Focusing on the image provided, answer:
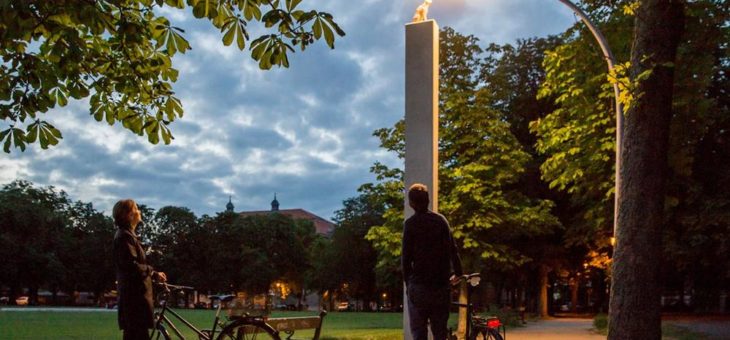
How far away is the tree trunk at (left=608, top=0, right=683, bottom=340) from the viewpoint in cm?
A: 927

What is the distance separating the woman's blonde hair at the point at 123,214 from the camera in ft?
21.9

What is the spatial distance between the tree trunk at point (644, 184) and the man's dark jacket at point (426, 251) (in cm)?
416

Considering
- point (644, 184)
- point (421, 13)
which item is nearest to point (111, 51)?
point (421, 13)

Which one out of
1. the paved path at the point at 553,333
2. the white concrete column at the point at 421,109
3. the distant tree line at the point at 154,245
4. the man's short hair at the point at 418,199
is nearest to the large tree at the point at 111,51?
the man's short hair at the point at 418,199

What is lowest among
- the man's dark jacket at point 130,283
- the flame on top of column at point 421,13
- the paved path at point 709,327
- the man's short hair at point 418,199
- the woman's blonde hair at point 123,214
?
the paved path at point 709,327

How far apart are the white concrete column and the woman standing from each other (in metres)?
3.42

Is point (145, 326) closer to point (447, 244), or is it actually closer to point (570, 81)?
point (447, 244)

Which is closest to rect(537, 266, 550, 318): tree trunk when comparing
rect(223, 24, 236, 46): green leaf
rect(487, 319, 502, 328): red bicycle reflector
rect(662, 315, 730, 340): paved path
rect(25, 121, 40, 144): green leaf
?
rect(662, 315, 730, 340): paved path

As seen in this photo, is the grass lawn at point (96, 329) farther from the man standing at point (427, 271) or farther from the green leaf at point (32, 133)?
the green leaf at point (32, 133)

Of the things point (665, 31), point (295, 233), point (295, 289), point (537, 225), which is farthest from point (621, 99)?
point (295, 289)

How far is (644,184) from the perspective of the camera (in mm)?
9344

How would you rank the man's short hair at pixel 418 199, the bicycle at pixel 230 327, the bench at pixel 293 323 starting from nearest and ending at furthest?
the man's short hair at pixel 418 199
the bicycle at pixel 230 327
the bench at pixel 293 323

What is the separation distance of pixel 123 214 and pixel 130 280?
1.98ft

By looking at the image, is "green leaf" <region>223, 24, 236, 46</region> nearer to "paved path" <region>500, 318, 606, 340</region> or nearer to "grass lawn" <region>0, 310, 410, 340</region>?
"grass lawn" <region>0, 310, 410, 340</region>
